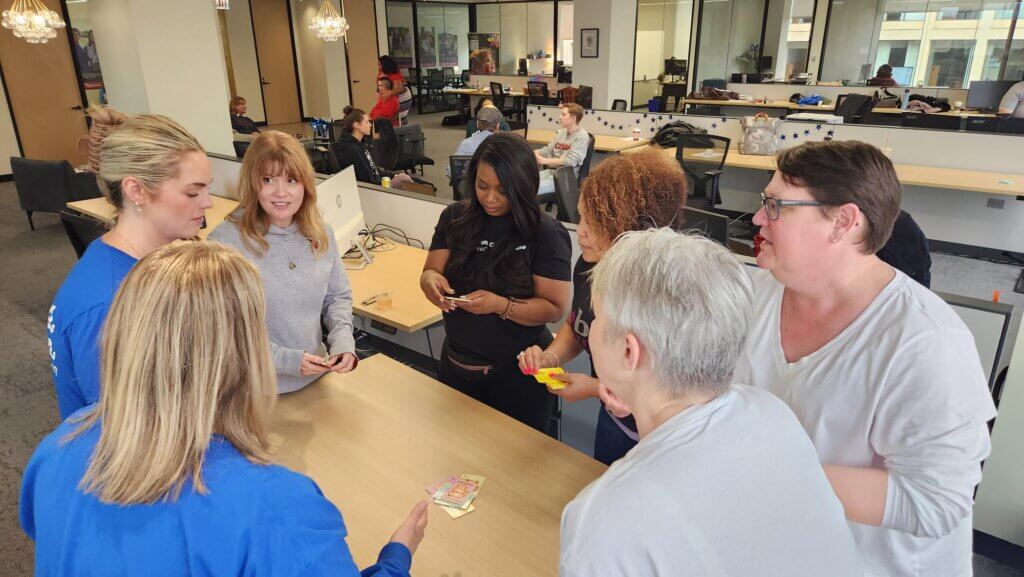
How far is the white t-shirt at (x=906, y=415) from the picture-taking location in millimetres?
1051

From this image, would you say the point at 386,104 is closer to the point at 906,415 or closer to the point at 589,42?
the point at 589,42

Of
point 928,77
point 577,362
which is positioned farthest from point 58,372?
point 928,77

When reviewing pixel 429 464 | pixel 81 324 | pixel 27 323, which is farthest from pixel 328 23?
pixel 429 464

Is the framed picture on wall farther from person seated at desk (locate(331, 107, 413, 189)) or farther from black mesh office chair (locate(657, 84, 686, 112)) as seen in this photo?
person seated at desk (locate(331, 107, 413, 189))

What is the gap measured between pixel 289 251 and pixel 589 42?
8727 millimetres

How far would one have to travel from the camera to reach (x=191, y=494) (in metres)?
0.82

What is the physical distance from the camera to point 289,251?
6.46ft

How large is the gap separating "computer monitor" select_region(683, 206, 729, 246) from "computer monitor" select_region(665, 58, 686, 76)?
1159 centimetres

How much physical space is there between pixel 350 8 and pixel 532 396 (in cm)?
1314

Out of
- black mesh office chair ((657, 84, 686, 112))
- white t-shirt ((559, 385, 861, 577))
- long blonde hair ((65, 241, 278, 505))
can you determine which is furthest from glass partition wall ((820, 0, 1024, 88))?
long blonde hair ((65, 241, 278, 505))

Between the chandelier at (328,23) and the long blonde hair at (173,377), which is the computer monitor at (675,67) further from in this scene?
the long blonde hair at (173,377)

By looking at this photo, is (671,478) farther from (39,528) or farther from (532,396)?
(532,396)

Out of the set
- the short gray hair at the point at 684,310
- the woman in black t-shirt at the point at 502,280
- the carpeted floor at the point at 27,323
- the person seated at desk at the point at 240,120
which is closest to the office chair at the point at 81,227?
the carpeted floor at the point at 27,323

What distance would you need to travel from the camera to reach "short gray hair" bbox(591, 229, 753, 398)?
0.88 m
